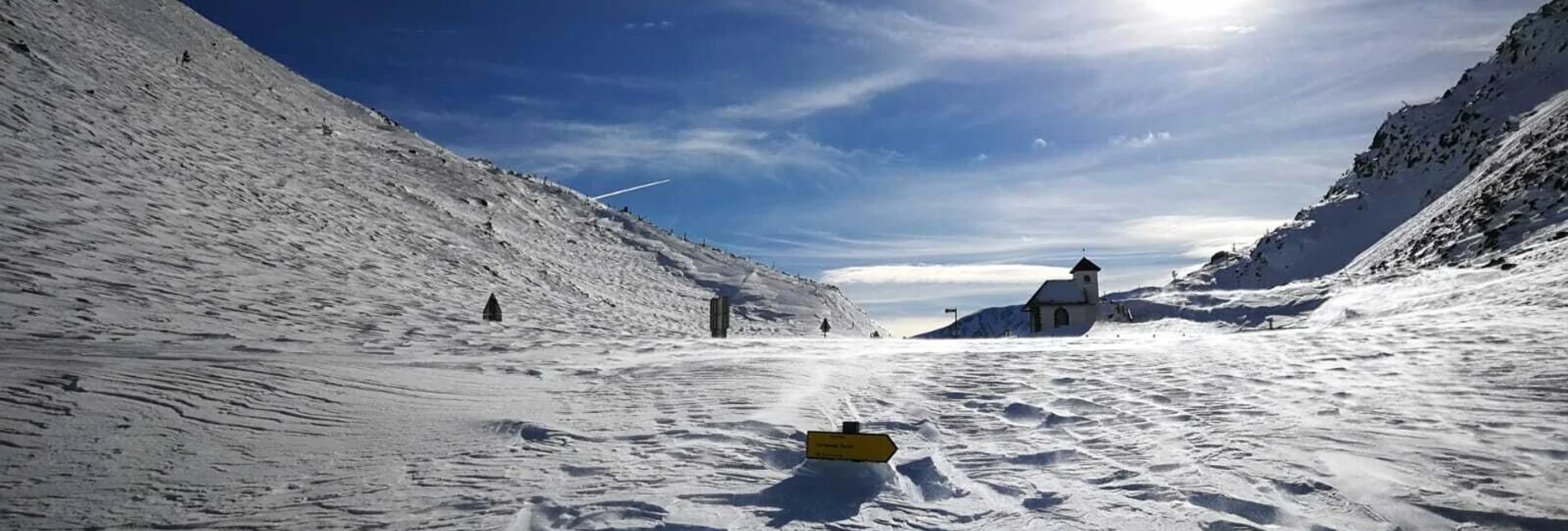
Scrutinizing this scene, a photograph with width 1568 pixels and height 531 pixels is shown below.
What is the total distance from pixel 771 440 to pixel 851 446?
1.54 meters

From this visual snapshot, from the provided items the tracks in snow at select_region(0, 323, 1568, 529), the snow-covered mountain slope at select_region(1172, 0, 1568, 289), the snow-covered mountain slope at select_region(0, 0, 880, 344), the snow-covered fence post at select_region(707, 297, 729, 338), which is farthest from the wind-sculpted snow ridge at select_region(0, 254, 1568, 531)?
the snow-covered mountain slope at select_region(1172, 0, 1568, 289)

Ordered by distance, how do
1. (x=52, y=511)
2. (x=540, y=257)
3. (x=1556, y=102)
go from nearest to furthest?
1. (x=52, y=511)
2. (x=540, y=257)
3. (x=1556, y=102)

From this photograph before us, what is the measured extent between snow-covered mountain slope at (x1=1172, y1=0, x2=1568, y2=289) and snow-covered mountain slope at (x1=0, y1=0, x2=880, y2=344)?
153ft

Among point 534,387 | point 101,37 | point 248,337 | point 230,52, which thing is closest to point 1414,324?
point 534,387

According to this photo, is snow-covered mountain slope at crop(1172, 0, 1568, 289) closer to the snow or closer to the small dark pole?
the snow

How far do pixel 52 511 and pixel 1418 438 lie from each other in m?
10.1

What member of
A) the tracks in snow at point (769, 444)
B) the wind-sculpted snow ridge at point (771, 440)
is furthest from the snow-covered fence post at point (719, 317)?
the tracks in snow at point (769, 444)

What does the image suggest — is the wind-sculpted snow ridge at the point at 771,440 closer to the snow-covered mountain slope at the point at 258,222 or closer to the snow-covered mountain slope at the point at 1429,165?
the snow-covered mountain slope at the point at 258,222

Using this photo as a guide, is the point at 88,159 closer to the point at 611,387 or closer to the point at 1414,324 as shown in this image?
the point at 611,387

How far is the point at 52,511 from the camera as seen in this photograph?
14.3 ft

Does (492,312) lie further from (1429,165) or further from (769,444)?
(1429,165)

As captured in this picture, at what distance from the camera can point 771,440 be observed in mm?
6883

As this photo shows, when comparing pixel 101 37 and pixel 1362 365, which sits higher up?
pixel 101 37

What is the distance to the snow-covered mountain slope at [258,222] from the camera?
578 inches
